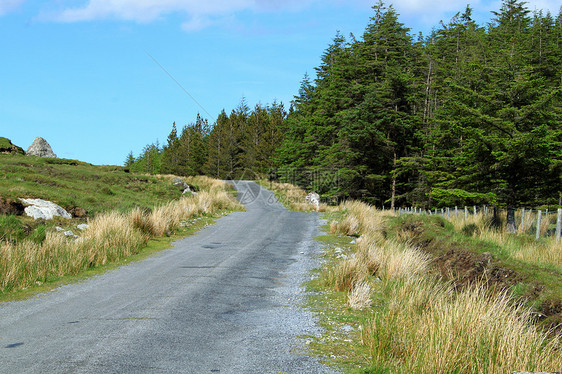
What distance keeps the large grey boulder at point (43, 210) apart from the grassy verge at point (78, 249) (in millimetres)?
2769

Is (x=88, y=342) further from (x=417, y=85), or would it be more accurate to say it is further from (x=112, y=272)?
(x=417, y=85)

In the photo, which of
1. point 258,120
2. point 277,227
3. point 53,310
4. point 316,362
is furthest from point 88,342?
point 258,120

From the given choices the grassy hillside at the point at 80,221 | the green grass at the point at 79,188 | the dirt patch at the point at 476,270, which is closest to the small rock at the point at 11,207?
the grassy hillside at the point at 80,221

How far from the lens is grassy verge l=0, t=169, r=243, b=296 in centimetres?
834

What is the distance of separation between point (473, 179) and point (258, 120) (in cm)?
7422

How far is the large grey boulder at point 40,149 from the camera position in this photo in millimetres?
36656

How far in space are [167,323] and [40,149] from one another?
37.3 metres

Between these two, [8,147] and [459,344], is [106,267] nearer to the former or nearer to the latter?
[459,344]

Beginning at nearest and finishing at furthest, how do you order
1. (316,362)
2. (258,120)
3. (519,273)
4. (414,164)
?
1. (316,362)
2. (519,273)
3. (414,164)
4. (258,120)

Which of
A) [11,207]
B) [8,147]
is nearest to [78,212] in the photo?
[11,207]

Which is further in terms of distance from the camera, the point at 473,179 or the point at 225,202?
the point at 225,202

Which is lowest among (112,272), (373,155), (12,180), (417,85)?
(112,272)

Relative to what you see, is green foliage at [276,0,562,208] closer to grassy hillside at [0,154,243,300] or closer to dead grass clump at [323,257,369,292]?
dead grass clump at [323,257,369,292]

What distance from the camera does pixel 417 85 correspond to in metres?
39.8
